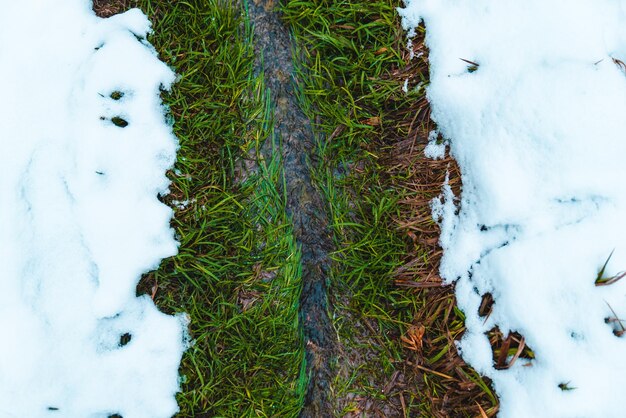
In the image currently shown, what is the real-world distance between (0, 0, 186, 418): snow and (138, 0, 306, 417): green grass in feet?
0.26

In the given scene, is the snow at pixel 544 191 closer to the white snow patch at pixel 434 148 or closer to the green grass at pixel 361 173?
the white snow patch at pixel 434 148

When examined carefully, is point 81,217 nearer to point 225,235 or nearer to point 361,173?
point 225,235

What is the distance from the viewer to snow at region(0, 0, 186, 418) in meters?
1.74

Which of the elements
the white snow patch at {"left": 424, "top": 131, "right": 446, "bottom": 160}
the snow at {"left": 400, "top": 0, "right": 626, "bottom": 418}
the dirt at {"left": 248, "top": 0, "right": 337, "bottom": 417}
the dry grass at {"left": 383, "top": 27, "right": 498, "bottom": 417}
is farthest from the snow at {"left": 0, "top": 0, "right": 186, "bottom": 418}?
the snow at {"left": 400, "top": 0, "right": 626, "bottom": 418}

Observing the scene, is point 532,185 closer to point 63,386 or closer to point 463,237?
point 463,237

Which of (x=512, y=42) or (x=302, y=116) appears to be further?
(x=302, y=116)

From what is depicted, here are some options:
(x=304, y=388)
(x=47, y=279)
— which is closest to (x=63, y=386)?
(x=47, y=279)

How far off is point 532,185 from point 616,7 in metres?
0.77

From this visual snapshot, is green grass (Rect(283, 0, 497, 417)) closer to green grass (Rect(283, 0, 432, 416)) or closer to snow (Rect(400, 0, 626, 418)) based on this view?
green grass (Rect(283, 0, 432, 416))

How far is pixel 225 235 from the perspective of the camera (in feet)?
6.20

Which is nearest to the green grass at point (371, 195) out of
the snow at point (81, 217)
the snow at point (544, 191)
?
the snow at point (544, 191)

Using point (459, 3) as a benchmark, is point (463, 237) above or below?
below

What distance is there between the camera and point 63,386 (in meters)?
1.74

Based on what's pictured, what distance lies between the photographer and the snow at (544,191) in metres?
1.62
